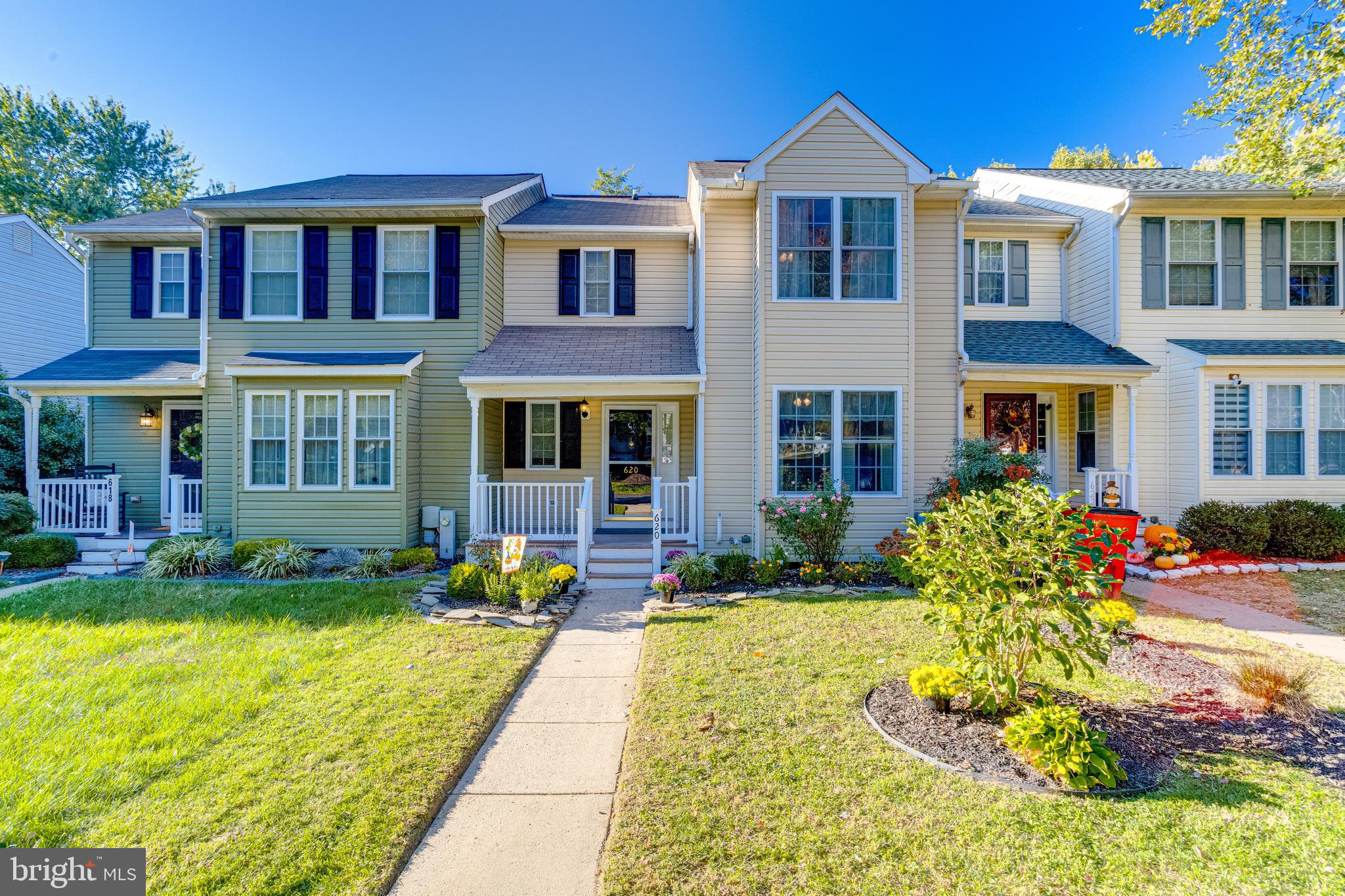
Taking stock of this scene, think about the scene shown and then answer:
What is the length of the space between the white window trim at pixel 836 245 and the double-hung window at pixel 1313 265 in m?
8.20

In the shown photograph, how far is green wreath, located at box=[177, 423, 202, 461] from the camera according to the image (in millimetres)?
11164

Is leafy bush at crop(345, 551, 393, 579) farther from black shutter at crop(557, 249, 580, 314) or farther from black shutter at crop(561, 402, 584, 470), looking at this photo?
black shutter at crop(557, 249, 580, 314)

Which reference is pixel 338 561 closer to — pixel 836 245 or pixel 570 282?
pixel 570 282

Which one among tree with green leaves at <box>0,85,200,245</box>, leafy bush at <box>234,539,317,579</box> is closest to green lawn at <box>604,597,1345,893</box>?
leafy bush at <box>234,539,317,579</box>

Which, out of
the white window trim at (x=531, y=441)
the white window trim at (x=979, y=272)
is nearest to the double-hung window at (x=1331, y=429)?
the white window trim at (x=979, y=272)

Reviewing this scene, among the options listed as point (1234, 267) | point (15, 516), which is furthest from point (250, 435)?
point (1234, 267)

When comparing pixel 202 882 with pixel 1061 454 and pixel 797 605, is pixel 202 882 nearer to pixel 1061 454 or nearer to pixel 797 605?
pixel 797 605

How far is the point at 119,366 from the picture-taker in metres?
10.8

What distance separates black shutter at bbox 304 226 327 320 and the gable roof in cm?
793

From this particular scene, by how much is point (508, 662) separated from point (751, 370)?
6340 mm

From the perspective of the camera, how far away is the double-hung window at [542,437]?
11.4 meters

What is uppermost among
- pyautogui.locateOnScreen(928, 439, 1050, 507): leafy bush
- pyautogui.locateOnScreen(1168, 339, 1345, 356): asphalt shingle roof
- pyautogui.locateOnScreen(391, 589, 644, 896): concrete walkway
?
pyautogui.locateOnScreen(1168, 339, 1345, 356): asphalt shingle roof

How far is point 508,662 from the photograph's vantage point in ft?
17.9

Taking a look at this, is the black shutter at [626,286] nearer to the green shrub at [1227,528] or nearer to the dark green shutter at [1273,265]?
the green shrub at [1227,528]
